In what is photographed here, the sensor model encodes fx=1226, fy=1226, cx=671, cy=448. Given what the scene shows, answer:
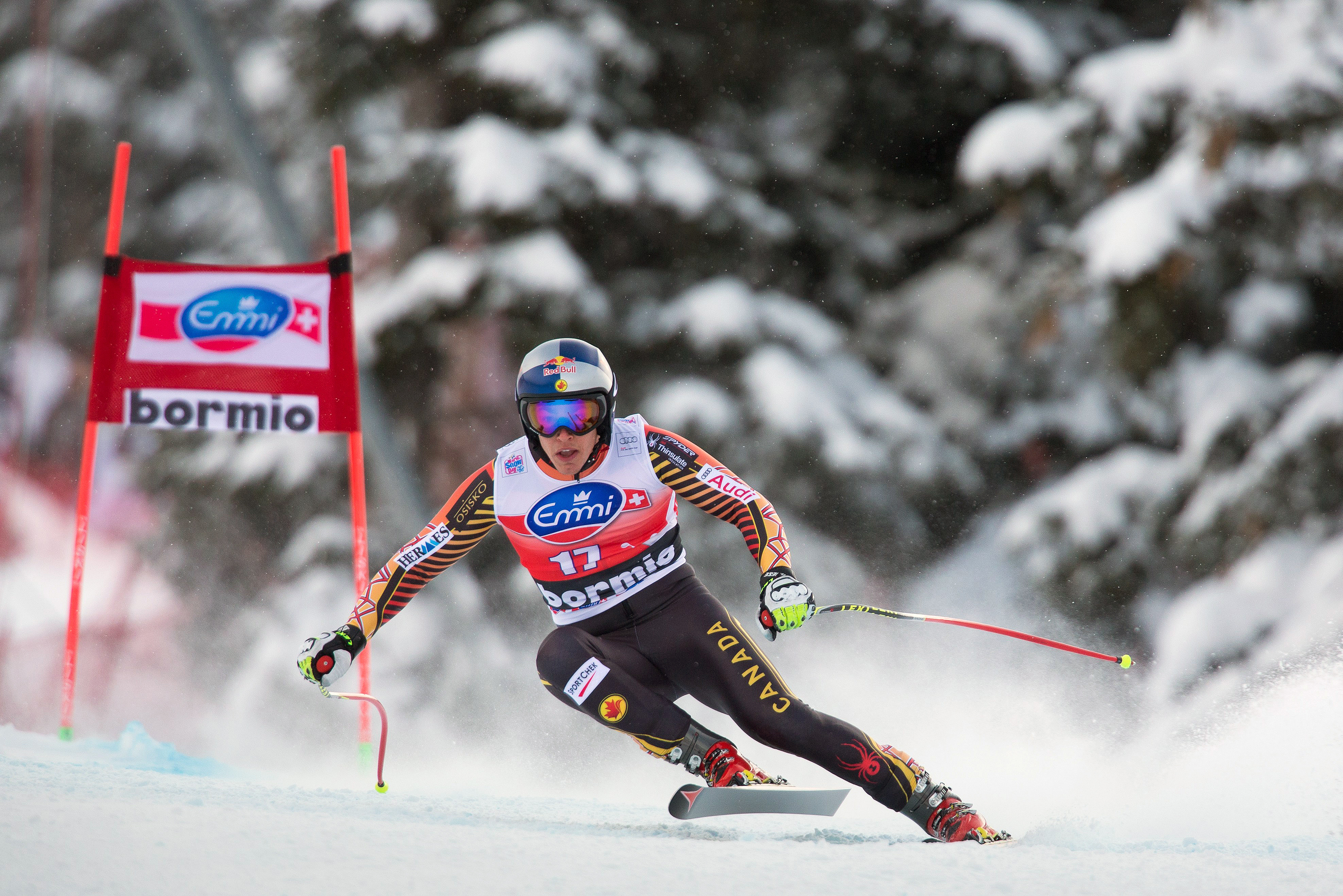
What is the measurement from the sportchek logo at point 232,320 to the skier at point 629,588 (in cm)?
174

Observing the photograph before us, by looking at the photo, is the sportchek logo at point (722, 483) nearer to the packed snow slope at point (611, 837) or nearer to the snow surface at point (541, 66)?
the packed snow slope at point (611, 837)

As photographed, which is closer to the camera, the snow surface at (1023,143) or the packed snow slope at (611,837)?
the packed snow slope at (611,837)

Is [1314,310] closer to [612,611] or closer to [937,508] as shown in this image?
[937,508]

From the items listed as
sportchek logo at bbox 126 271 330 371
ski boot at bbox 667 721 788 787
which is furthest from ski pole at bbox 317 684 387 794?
sportchek logo at bbox 126 271 330 371

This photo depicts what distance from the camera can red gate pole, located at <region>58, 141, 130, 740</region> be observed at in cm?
526

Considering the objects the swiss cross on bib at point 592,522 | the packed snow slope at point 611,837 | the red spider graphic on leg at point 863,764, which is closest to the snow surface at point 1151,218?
the packed snow slope at point 611,837

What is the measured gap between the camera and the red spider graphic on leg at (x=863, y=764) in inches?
140

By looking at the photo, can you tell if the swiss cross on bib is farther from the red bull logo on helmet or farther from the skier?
the red bull logo on helmet

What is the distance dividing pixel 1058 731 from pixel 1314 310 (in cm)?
325

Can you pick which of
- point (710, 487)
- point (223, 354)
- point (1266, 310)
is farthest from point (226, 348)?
point (1266, 310)

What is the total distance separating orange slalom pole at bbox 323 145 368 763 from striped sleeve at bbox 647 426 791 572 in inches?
68.9

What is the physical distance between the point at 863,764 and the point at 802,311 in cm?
614

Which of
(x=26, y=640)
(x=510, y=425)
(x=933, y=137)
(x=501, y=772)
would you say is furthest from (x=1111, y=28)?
(x=26, y=640)

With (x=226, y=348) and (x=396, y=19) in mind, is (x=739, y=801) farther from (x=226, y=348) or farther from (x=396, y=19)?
(x=396, y=19)
